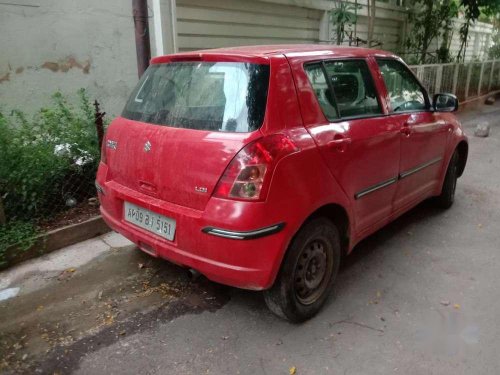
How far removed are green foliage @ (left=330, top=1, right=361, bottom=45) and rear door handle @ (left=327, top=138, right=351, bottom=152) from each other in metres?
7.02

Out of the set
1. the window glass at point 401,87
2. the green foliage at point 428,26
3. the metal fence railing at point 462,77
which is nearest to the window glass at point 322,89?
the window glass at point 401,87

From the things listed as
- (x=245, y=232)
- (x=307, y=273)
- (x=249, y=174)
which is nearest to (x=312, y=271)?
(x=307, y=273)

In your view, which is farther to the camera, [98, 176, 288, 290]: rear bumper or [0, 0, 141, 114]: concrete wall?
[0, 0, 141, 114]: concrete wall

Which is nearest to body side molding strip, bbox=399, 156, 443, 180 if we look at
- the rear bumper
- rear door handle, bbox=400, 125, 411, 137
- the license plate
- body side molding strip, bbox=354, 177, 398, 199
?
body side molding strip, bbox=354, 177, 398, 199

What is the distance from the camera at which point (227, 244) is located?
2314mm

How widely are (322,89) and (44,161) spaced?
2545 millimetres

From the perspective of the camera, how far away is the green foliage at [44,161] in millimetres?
3686

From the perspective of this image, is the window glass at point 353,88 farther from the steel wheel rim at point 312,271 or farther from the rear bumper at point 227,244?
the rear bumper at point 227,244

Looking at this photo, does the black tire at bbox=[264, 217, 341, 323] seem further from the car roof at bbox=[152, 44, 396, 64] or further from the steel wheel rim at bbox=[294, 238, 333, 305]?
the car roof at bbox=[152, 44, 396, 64]

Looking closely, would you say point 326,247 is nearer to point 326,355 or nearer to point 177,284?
point 326,355

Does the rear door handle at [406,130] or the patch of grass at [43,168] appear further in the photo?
the patch of grass at [43,168]

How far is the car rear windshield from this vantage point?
2.41 metres

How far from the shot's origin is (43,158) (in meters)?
3.81

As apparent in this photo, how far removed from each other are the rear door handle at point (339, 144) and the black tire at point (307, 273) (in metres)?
0.46
